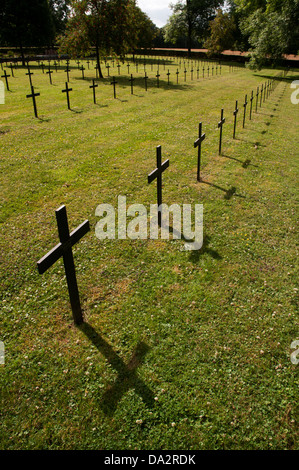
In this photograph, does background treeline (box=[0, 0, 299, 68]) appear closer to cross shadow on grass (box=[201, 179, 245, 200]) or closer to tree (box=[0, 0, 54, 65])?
tree (box=[0, 0, 54, 65])

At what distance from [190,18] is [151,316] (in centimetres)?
7045

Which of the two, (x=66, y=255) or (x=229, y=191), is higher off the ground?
(x=66, y=255)

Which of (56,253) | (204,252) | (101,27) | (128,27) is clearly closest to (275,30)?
(128,27)

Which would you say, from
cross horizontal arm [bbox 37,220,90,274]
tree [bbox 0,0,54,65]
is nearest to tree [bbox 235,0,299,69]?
tree [bbox 0,0,54,65]

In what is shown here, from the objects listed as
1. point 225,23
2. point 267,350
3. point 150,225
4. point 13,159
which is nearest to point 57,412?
point 267,350

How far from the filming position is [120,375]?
151 inches

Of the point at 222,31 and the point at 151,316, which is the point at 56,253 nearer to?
the point at 151,316

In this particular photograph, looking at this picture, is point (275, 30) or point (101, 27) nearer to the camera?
point (101, 27)

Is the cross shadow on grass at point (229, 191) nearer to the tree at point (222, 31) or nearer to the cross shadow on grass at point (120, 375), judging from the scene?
the cross shadow on grass at point (120, 375)

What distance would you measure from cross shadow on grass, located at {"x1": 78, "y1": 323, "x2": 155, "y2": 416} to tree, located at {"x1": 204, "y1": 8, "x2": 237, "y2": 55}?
2320 inches

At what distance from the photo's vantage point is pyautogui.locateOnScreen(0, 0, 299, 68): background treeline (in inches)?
1000

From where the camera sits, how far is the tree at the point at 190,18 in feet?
196

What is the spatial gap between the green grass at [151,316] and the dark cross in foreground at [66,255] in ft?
1.38
